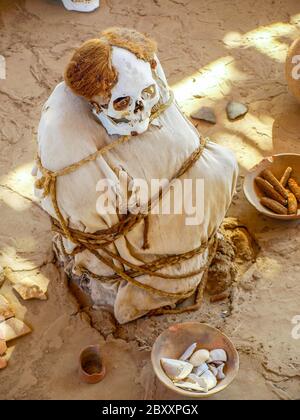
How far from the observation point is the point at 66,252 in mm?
4316

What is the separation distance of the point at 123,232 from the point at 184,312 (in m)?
0.82

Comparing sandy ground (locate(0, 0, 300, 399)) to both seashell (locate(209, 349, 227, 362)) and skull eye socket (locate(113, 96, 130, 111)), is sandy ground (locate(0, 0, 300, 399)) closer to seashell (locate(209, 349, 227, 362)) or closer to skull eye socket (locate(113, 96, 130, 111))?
seashell (locate(209, 349, 227, 362))

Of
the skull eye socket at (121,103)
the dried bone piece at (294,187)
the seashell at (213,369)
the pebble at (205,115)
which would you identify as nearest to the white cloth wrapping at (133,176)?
the skull eye socket at (121,103)

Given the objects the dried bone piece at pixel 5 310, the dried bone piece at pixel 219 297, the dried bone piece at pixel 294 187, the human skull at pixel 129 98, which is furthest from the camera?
the dried bone piece at pixel 294 187

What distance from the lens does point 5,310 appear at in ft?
14.3

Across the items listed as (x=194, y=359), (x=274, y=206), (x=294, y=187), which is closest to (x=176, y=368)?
(x=194, y=359)

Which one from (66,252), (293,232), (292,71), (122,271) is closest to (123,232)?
(122,271)

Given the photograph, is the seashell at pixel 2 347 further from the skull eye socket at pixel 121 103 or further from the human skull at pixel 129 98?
the skull eye socket at pixel 121 103

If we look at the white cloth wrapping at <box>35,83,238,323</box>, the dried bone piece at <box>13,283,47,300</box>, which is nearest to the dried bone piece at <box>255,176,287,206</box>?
the white cloth wrapping at <box>35,83,238,323</box>

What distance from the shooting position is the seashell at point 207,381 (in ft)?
12.4

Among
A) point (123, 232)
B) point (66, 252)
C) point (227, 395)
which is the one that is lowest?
point (227, 395)

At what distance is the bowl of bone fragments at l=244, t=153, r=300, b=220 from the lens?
4.83 meters

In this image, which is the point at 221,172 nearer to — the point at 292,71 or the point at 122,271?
the point at 122,271

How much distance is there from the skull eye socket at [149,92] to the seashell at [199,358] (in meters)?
1.50
